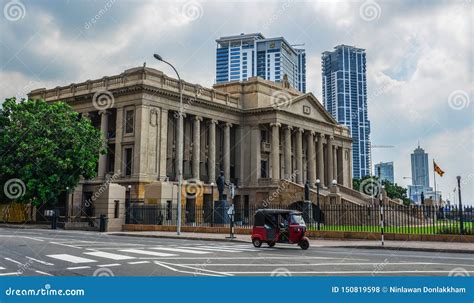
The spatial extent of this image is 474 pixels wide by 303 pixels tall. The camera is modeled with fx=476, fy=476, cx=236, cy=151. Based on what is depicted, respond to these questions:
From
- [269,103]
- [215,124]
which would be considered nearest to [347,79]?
[269,103]

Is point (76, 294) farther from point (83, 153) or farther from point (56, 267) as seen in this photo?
point (83, 153)

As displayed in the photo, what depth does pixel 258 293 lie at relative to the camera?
9008mm

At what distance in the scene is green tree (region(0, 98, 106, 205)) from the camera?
142 feet
